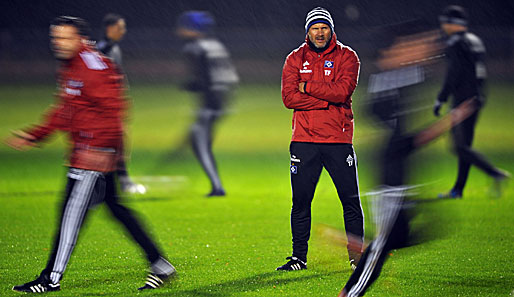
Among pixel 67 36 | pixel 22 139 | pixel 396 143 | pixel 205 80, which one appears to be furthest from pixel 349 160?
pixel 205 80

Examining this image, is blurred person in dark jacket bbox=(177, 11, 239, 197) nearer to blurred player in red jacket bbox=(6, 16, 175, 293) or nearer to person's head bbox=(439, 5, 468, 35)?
person's head bbox=(439, 5, 468, 35)

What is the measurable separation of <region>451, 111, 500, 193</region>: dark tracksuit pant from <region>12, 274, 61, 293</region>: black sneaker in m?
5.89

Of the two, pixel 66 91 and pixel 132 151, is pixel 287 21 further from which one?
pixel 66 91

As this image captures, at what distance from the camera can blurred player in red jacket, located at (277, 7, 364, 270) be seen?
5.73m

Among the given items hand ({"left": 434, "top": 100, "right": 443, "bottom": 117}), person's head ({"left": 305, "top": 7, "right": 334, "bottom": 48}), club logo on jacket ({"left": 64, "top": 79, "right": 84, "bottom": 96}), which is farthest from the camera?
hand ({"left": 434, "top": 100, "right": 443, "bottom": 117})

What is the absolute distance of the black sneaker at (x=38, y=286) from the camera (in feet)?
17.6

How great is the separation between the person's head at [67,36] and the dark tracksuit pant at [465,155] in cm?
584

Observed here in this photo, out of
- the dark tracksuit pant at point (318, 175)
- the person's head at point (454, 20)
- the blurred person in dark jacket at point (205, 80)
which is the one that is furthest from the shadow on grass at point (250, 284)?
the person's head at point (454, 20)

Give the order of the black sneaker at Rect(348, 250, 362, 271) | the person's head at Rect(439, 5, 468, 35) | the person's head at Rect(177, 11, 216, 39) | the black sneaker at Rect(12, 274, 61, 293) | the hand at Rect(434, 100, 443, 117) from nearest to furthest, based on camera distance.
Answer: the black sneaker at Rect(12, 274, 61, 293) → the black sneaker at Rect(348, 250, 362, 271) → the hand at Rect(434, 100, 443, 117) → the person's head at Rect(439, 5, 468, 35) → the person's head at Rect(177, 11, 216, 39)

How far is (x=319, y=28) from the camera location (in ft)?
18.8

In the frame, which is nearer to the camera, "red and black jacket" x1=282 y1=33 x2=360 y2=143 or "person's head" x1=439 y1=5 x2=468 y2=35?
"red and black jacket" x1=282 y1=33 x2=360 y2=143

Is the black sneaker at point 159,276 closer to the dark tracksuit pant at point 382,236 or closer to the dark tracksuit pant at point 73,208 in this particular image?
the dark tracksuit pant at point 73,208

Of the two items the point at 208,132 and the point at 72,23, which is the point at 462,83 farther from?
the point at 72,23

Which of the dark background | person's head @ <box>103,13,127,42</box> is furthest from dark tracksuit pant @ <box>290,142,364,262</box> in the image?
the dark background
